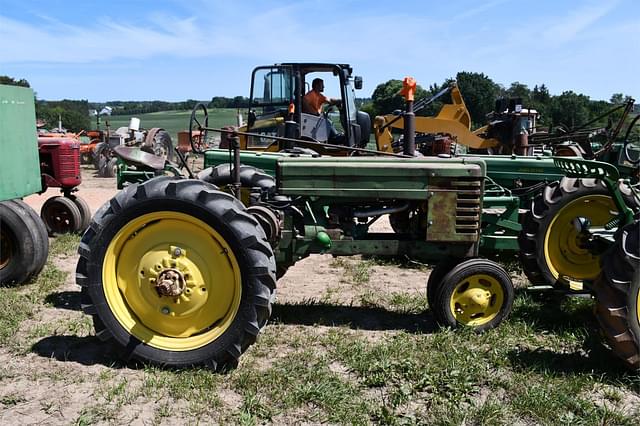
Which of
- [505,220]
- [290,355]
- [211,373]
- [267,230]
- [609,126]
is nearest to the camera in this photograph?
[211,373]

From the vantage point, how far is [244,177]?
590cm

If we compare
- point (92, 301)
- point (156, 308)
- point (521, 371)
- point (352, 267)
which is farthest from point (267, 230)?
point (352, 267)

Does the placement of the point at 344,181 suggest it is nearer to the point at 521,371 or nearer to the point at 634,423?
the point at 521,371

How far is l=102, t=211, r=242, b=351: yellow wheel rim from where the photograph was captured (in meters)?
3.79

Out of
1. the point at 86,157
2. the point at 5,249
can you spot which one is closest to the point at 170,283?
the point at 5,249

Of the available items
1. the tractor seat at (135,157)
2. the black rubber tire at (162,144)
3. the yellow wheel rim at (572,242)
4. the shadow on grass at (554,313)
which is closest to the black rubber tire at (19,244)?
the tractor seat at (135,157)

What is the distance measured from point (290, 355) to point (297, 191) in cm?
123

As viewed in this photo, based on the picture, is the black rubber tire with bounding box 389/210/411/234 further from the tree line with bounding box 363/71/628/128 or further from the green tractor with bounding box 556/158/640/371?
the tree line with bounding box 363/71/628/128

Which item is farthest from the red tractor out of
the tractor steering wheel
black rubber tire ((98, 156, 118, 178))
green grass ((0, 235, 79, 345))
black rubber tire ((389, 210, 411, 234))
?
black rubber tire ((98, 156, 118, 178))

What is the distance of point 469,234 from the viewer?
14.7ft

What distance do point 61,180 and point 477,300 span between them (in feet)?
20.1

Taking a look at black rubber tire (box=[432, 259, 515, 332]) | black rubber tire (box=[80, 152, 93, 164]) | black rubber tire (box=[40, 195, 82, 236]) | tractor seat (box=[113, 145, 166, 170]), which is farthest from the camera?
black rubber tire (box=[80, 152, 93, 164])

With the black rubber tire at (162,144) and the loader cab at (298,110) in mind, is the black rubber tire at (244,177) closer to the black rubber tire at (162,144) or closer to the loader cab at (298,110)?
the loader cab at (298,110)

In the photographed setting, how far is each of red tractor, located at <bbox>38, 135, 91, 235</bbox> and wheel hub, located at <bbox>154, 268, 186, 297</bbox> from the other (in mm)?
4953
